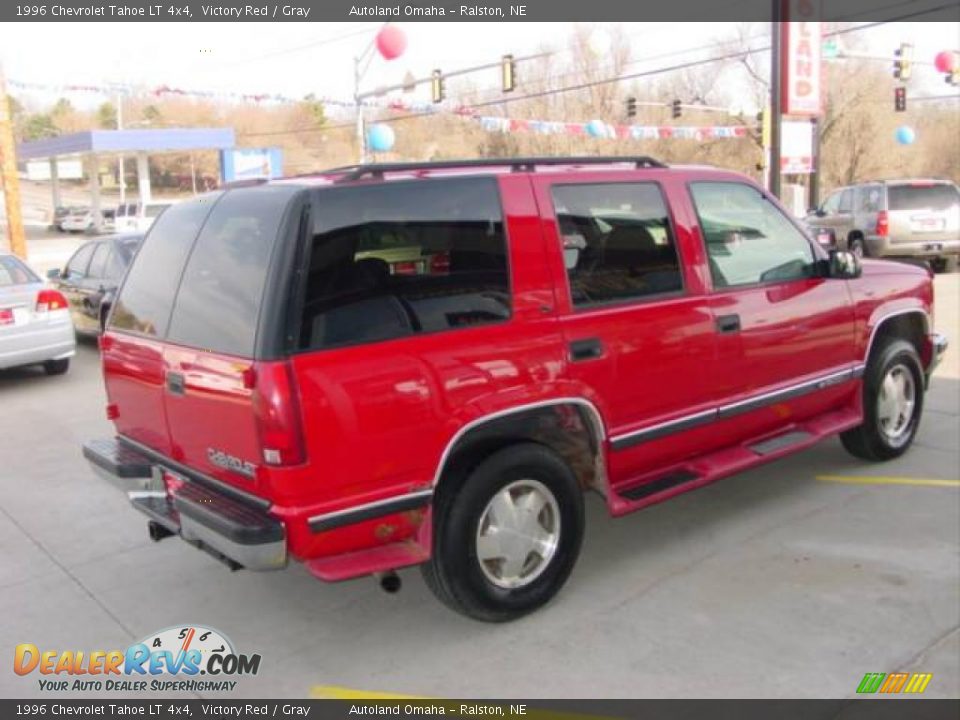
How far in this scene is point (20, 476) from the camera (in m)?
6.17

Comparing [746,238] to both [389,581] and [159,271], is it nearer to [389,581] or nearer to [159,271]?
[389,581]

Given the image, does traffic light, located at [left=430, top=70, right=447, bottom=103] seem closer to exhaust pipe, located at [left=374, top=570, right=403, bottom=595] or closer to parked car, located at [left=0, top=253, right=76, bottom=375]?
parked car, located at [left=0, top=253, right=76, bottom=375]

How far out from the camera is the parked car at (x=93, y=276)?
1056cm

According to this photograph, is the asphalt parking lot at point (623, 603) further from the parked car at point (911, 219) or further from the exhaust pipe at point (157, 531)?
the parked car at point (911, 219)

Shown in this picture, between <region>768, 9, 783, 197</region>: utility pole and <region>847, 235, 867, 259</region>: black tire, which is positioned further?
<region>847, 235, 867, 259</region>: black tire

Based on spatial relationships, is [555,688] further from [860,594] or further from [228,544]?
[860,594]

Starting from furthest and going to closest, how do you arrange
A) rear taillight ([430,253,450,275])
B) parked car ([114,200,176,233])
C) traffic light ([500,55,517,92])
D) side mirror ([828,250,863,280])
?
1. parked car ([114,200,176,233])
2. traffic light ([500,55,517,92])
3. side mirror ([828,250,863,280])
4. rear taillight ([430,253,450,275])

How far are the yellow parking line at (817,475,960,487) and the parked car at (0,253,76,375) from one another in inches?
295

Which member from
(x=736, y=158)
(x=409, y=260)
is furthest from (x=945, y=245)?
(x=736, y=158)

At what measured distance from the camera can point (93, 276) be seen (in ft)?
36.1

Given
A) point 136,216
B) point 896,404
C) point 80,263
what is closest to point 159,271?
A: point 896,404

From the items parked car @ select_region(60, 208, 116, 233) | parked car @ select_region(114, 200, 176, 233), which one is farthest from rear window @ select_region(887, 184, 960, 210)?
parked car @ select_region(60, 208, 116, 233)

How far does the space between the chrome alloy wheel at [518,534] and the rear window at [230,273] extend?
1.23m

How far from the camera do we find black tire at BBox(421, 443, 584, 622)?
140 inches
